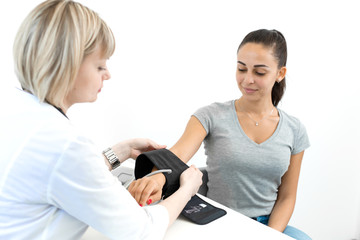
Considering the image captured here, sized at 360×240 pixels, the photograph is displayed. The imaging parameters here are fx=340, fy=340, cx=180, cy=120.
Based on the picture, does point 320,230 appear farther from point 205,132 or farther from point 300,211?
point 205,132

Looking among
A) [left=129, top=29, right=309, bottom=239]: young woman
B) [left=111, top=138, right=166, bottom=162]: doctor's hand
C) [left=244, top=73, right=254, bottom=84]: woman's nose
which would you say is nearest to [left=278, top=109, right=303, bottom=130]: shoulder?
[left=129, top=29, right=309, bottom=239]: young woman

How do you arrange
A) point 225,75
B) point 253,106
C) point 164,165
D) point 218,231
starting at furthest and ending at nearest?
1. point 225,75
2. point 253,106
3. point 164,165
4. point 218,231

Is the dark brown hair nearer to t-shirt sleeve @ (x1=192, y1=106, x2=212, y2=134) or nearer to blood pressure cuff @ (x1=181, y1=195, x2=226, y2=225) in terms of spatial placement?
t-shirt sleeve @ (x1=192, y1=106, x2=212, y2=134)

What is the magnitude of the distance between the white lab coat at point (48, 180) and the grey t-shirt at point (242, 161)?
29.0 inches

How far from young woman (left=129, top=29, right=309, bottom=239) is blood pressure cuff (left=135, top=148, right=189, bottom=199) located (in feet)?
0.79

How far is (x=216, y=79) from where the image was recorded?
198 centimetres

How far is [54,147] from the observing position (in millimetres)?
606

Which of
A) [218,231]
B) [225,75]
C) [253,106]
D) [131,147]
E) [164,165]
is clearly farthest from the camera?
[225,75]

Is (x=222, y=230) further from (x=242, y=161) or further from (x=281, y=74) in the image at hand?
(x=281, y=74)

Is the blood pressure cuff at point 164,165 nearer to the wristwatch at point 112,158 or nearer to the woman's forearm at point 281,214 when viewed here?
the wristwatch at point 112,158

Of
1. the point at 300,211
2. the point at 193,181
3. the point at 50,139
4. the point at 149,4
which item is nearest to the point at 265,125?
the point at 193,181

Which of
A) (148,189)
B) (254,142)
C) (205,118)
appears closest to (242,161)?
(254,142)

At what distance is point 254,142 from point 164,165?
1.58ft

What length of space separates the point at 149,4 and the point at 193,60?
1.26 ft
